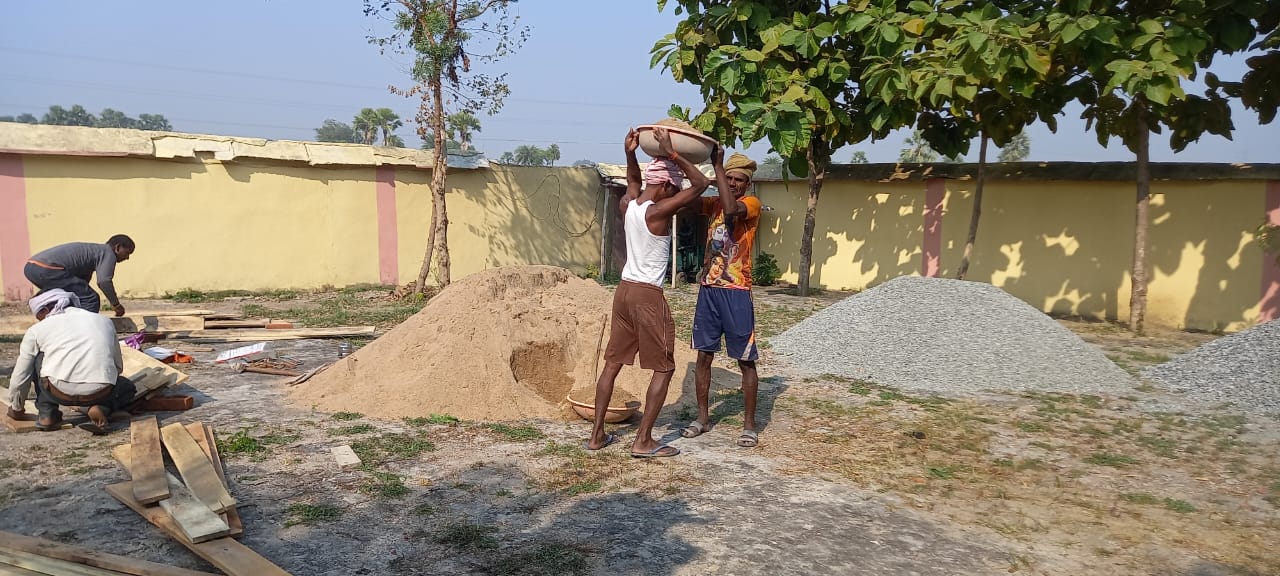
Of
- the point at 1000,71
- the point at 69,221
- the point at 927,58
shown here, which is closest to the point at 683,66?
the point at 927,58

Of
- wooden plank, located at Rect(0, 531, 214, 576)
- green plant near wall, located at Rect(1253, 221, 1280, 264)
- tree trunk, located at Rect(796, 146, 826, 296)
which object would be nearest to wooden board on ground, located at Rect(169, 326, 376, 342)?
wooden plank, located at Rect(0, 531, 214, 576)

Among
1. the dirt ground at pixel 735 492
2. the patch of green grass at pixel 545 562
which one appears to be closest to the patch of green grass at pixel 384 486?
the dirt ground at pixel 735 492

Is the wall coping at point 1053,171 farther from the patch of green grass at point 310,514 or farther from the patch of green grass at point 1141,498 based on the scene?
the patch of green grass at point 310,514

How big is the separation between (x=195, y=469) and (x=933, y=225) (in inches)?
443

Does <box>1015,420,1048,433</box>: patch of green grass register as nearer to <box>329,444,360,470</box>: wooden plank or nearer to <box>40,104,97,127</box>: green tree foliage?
<box>329,444,360,470</box>: wooden plank

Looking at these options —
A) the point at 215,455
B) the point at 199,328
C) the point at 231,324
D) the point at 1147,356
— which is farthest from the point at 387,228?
the point at 1147,356

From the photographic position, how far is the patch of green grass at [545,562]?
3.15 meters

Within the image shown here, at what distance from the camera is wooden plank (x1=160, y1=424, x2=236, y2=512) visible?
360cm

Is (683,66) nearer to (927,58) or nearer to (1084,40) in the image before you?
(927,58)

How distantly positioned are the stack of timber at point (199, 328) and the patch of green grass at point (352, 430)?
3664mm

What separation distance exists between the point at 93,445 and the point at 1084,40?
29.3 ft

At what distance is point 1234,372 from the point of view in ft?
21.4

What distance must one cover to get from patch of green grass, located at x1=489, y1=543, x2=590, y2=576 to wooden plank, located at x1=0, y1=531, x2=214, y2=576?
105 centimetres

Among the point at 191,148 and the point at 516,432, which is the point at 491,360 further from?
the point at 191,148
